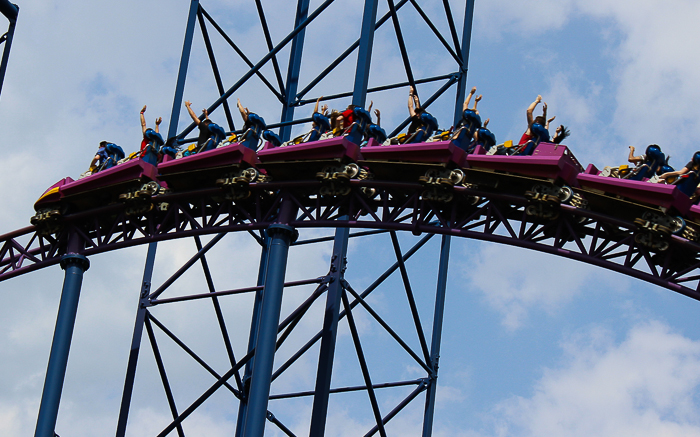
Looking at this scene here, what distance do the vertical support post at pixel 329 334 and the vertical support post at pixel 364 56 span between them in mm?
1991

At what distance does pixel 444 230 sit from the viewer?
16.0 metres

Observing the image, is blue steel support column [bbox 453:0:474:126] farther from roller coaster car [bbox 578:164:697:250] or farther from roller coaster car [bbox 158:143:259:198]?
roller coaster car [bbox 578:164:697:250]

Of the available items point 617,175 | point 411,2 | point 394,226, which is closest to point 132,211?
point 394,226

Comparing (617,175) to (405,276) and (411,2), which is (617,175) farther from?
(411,2)

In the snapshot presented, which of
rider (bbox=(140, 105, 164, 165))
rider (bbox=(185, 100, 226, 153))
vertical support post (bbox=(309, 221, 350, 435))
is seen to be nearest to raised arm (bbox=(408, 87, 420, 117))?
vertical support post (bbox=(309, 221, 350, 435))

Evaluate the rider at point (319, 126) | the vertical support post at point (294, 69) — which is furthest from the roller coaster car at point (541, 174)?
the vertical support post at point (294, 69)

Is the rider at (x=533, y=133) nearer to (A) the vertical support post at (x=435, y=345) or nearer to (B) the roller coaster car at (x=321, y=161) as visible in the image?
(B) the roller coaster car at (x=321, y=161)

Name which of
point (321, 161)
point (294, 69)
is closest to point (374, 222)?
point (321, 161)

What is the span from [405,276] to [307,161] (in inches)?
121

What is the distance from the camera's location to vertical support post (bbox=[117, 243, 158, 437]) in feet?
60.8

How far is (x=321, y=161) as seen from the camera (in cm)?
1638

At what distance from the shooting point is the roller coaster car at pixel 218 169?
17.1 m

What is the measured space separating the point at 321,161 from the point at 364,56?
99.1 inches

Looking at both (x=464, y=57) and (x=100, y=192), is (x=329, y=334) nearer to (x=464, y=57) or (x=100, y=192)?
(x=100, y=192)
